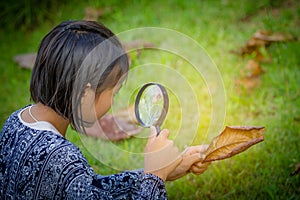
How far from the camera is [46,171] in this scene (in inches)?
66.1

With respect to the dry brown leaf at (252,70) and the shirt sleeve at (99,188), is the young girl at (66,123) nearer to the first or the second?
the shirt sleeve at (99,188)

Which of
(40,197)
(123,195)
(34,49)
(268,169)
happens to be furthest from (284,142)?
(34,49)

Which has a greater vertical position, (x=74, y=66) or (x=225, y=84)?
(x=74, y=66)

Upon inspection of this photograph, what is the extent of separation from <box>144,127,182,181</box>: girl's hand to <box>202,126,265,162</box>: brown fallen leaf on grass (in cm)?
15

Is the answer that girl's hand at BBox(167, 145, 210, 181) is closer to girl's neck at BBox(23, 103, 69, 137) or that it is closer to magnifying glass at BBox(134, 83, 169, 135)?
magnifying glass at BBox(134, 83, 169, 135)

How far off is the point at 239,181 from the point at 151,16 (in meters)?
2.03

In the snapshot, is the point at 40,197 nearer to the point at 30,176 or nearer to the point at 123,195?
the point at 30,176

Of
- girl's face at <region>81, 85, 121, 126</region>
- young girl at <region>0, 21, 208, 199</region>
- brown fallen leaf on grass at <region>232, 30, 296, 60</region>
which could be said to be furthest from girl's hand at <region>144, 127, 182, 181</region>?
brown fallen leaf on grass at <region>232, 30, 296, 60</region>

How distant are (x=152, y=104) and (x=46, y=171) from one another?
0.47 m

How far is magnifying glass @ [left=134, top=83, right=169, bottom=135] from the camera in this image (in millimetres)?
1893

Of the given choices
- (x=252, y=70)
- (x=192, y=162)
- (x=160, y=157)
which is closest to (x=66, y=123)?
(x=160, y=157)

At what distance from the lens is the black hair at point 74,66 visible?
177cm

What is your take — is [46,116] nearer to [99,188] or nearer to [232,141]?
[99,188]

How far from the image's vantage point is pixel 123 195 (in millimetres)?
2100
